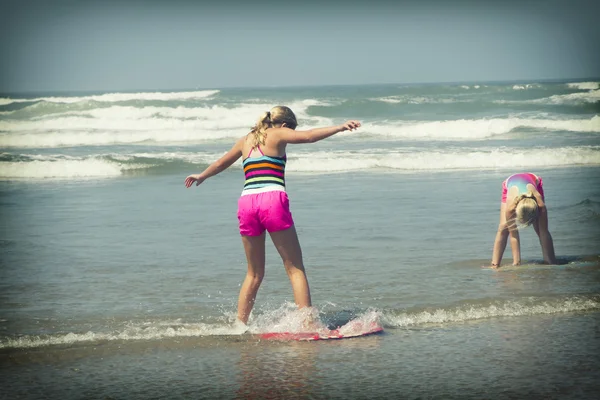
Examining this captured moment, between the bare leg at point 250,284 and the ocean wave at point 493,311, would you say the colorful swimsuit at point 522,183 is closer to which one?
the ocean wave at point 493,311

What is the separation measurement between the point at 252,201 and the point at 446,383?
1.91m

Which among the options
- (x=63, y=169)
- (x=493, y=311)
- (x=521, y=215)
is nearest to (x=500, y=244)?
(x=521, y=215)

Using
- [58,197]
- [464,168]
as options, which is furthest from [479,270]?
[464,168]

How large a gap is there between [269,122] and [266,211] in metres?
0.64

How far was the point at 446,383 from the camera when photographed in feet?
15.1

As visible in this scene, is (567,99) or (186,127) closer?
(186,127)

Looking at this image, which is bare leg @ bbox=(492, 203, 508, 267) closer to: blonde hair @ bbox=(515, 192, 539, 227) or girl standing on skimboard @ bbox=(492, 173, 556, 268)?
girl standing on skimboard @ bbox=(492, 173, 556, 268)

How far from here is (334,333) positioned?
18.7 ft

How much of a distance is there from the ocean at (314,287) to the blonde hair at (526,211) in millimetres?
480

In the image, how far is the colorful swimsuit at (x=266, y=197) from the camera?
18.8 ft

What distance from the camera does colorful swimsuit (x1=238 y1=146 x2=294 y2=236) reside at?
5727mm

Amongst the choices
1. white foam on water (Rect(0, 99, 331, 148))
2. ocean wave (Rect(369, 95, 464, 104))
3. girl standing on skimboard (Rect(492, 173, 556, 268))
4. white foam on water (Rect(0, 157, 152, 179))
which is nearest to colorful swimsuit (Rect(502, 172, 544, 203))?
girl standing on skimboard (Rect(492, 173, 556, 268))

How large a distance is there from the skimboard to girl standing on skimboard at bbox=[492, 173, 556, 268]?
2.51 meters

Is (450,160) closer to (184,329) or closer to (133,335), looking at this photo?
(184,329)
